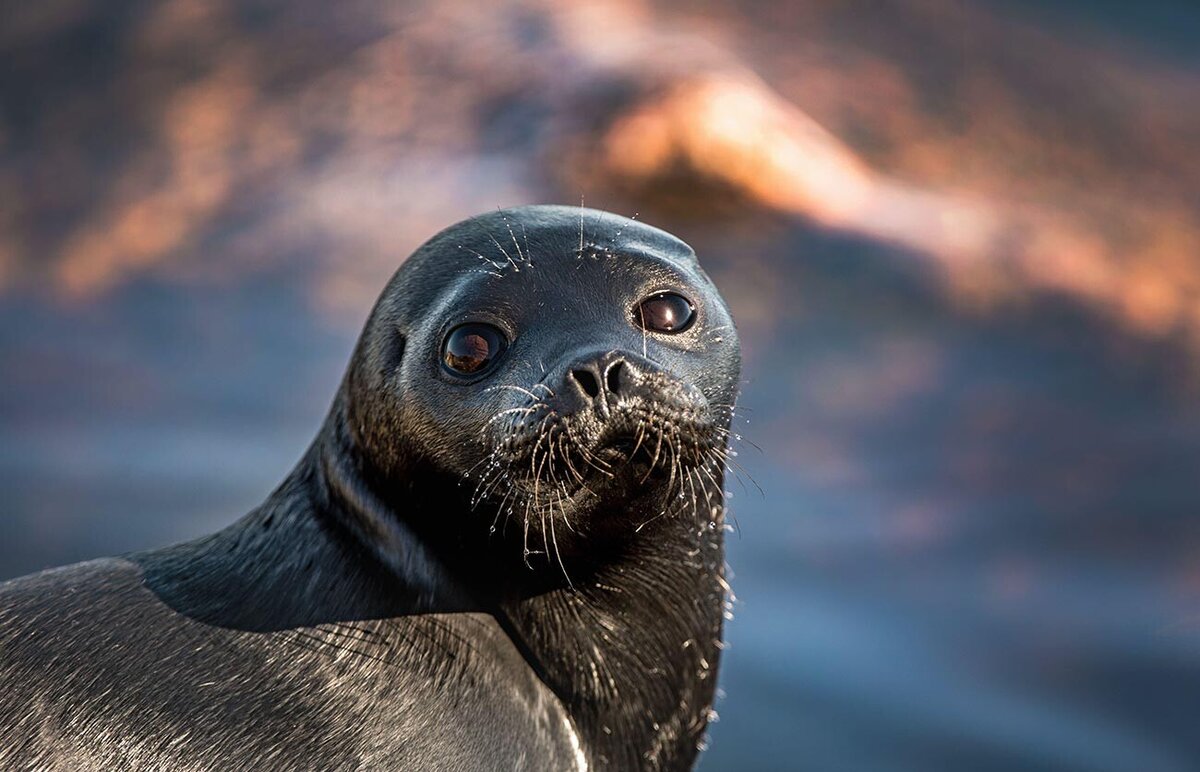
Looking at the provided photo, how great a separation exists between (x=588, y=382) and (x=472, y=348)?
0.40m

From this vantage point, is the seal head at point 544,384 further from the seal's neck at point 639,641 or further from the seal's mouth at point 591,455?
the seal's neck at point 639,641

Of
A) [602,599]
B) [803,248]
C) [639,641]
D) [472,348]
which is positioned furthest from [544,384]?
[803,248]

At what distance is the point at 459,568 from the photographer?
4.20m

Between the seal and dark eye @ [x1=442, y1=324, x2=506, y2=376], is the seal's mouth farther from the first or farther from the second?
dark eye @ [x1=442, y1=324, x2=506, y2=376]

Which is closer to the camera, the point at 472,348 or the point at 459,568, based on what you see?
the point at 472,348

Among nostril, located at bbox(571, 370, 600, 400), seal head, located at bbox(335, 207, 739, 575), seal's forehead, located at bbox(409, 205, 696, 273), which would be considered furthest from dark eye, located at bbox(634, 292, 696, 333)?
nostril, located at bbox(571, 370, 600, 400)

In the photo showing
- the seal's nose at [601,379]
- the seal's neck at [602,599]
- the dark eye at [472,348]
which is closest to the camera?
the seal's nose at [601,379]

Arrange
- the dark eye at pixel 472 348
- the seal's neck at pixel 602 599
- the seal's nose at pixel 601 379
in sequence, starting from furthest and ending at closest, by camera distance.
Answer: the seal's neck at pixel 602 599 → the dark eye at pixel 472 348 → the seal's nose at pixel 601 379

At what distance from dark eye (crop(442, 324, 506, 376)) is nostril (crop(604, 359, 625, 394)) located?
0.37m

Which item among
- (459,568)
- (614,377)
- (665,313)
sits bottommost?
(459,568)

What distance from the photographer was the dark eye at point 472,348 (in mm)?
4039

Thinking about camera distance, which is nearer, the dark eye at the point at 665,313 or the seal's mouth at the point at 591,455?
the seal's mouth at the point at 591,455

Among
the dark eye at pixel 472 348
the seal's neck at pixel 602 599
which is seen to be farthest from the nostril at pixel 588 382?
the seal's neck at pixel 602 599

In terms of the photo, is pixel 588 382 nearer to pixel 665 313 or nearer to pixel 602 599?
pixel 665 313
